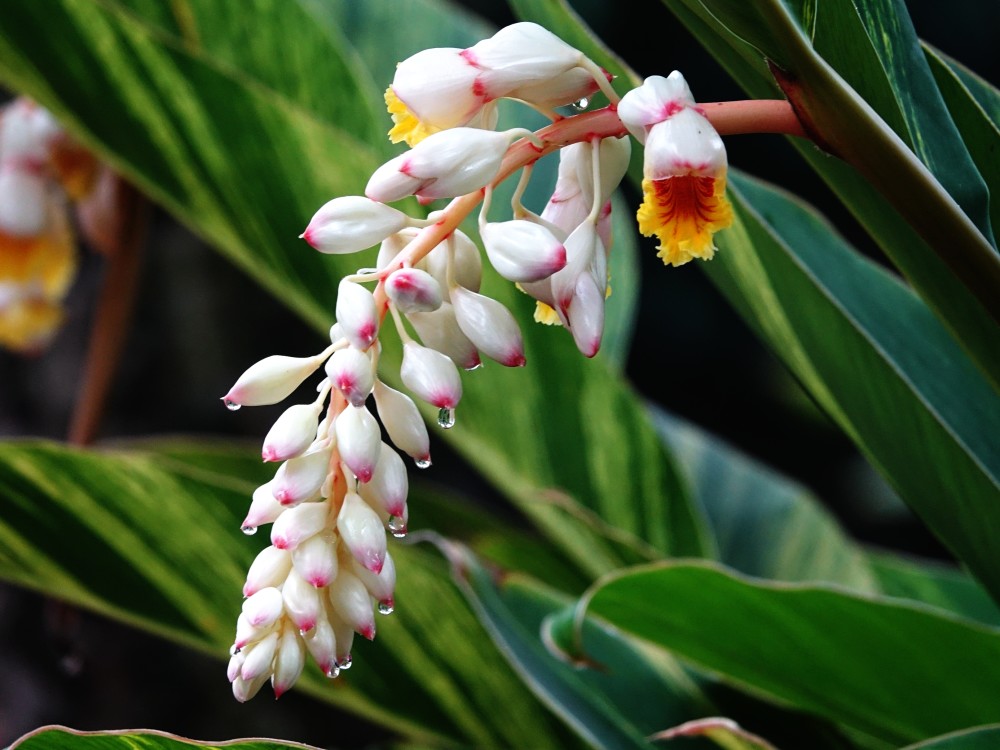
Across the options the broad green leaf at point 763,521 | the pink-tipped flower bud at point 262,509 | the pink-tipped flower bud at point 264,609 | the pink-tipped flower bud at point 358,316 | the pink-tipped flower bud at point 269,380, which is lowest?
the broad green leaf at point 763,521

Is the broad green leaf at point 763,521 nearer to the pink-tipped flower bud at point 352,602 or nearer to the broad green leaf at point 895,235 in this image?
the broad green leaf at point 895,235

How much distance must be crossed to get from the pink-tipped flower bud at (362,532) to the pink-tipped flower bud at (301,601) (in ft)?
0.06

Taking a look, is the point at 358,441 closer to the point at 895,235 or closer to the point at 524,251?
the point at 524,251

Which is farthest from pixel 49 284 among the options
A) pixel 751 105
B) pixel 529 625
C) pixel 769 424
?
pixel 769 424

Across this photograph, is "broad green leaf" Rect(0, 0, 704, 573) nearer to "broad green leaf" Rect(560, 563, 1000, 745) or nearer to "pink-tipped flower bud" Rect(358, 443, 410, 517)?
"broad green leaf" Rect(560, 563, 1000, 745)

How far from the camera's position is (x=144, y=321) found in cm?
190

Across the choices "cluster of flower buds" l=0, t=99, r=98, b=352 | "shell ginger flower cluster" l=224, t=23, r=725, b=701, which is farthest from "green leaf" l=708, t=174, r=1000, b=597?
"cluster of flower buds" l=0, t=99, r=98, b=352

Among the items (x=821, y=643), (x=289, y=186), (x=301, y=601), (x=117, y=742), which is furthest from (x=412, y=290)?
(x=289, y=186)

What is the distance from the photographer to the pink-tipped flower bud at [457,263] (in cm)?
35

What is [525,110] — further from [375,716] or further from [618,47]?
[618,47]

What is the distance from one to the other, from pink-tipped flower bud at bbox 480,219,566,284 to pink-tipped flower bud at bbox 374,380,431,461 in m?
0.06

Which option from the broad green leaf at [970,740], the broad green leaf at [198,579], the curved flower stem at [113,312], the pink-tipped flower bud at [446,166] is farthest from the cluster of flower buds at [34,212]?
the broad green leaf at [970,740]

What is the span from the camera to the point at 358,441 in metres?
0.32

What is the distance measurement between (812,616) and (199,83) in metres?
0.54
